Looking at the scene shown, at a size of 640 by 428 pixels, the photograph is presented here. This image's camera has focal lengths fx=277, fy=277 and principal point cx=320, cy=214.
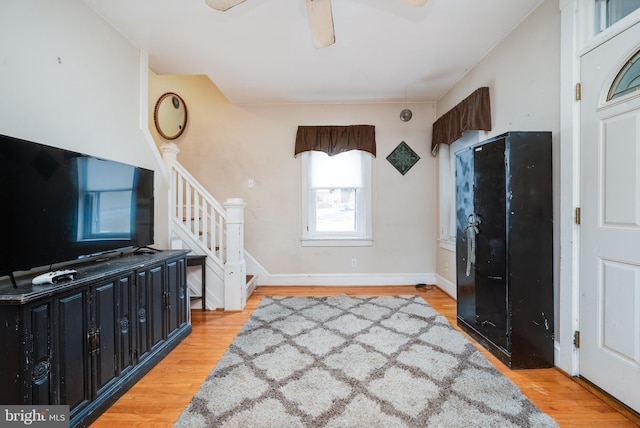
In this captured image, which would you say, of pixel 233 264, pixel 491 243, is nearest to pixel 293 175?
pixel 233 264

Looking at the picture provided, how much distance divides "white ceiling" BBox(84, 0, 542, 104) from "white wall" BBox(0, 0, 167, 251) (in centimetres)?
25

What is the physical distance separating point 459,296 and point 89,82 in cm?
365

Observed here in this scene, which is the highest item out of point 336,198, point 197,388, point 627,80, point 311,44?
point 311,44

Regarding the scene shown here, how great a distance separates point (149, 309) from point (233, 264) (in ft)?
3.81

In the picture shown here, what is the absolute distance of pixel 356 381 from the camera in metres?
1.82

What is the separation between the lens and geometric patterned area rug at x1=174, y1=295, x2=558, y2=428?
1.49 meters

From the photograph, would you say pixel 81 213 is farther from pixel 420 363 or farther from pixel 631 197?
pixel 631 197

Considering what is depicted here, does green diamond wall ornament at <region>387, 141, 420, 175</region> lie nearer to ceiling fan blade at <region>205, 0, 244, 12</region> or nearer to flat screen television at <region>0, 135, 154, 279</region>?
ceiling fan blade at <region>205, 0, 244, 12</region>

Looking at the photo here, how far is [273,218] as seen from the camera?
4121mm

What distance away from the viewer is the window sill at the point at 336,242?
13.4 feet

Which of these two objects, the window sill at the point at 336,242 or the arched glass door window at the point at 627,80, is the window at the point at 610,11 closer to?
the arched glass door window at the point at 627,80

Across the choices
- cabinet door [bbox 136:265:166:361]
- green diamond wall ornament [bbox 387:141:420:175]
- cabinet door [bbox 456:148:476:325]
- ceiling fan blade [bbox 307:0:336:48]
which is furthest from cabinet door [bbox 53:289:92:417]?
green diamond wall ornament [bbox 387:141:420:175]

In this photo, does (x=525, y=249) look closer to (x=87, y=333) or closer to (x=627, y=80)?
(x=627, y=80)

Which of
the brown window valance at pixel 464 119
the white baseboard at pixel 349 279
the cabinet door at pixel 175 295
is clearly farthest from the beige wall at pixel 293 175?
the cabinet door at pixel 175 295
